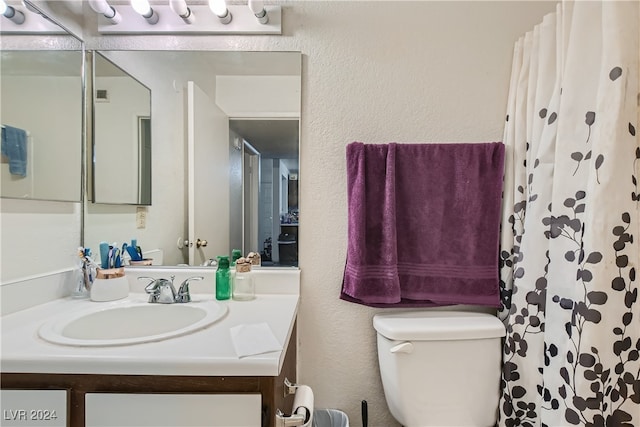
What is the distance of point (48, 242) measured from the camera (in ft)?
3.57

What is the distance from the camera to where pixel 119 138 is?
1.28 meters

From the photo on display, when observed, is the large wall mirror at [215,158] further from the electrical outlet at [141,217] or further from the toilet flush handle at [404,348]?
the toilet flush handle at [404,348]

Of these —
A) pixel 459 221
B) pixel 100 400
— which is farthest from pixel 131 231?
pixel 459 221

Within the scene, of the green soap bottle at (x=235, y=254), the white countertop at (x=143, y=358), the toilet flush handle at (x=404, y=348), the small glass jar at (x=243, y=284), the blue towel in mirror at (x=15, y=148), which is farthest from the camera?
the green soap bottle at (x=235, y=254)

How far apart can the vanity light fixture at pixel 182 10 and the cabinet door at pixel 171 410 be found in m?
1.26

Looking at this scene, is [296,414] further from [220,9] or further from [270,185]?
[220,9]

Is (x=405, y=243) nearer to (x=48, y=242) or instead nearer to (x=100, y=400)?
(x=100, y=400)

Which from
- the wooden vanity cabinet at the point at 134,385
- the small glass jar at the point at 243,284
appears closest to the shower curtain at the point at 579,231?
the wooden vanity cabinet at the point at 134,385

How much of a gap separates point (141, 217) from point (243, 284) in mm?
541

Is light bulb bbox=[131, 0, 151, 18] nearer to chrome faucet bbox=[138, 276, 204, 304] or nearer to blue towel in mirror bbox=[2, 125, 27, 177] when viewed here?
blue towel in mirror bbox=[2, 125, 27, 177]

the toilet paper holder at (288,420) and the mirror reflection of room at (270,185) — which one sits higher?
the mirror reflection of room at (270,185)

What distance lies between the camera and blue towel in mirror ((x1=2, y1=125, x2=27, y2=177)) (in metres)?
0.95

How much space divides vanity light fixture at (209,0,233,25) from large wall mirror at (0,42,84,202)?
576 mm

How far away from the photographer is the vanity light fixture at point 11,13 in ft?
3.24
